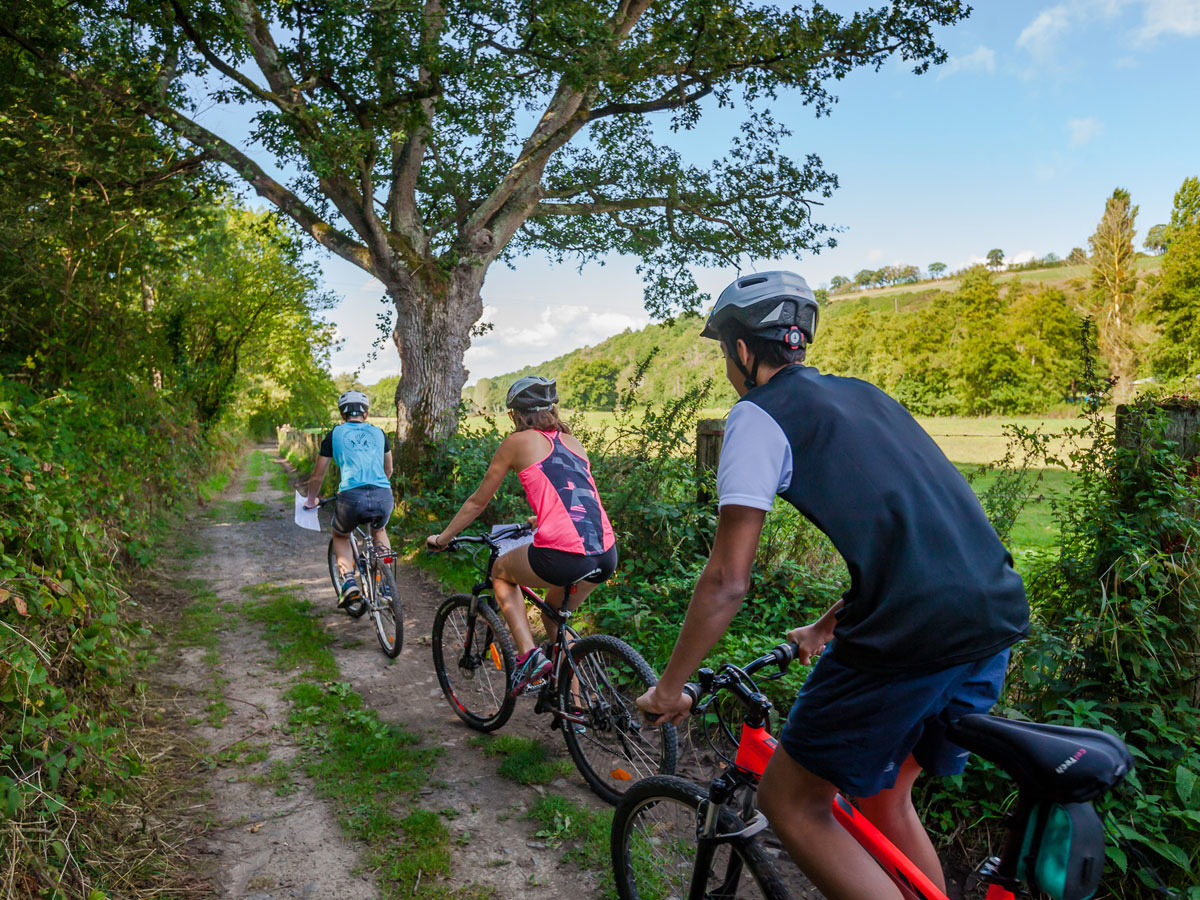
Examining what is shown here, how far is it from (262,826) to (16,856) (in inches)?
53.6

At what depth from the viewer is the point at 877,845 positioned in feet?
6.48

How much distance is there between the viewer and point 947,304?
7550 centimetres

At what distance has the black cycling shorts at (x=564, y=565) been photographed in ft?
13.4

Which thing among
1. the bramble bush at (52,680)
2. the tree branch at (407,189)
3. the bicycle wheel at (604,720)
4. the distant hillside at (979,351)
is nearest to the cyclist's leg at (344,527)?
the bramble bush at (52,680)

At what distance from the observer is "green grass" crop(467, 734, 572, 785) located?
435 centimetres

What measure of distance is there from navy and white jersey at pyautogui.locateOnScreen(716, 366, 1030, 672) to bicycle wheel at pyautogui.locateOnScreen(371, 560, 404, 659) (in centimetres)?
516

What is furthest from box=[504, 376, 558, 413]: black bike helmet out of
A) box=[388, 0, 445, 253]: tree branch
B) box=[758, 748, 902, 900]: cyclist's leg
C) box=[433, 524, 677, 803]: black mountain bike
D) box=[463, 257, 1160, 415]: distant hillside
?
box=[463, 257, 1160, 415]: distant hillside

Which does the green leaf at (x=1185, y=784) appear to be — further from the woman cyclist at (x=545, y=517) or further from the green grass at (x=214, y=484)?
the green grass at (x=214, y=484)

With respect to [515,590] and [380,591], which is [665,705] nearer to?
[515,590]

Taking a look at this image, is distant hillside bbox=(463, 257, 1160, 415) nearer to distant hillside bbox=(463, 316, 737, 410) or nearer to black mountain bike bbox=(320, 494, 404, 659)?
distant hillside bbox=(463, 316, 737, 410)

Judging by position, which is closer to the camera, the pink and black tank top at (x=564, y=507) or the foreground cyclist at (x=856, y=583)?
the foreground cyclist at (x=856, y=583)

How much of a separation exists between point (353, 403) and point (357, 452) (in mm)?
546

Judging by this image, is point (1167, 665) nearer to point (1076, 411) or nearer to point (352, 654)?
point (1076, 411)

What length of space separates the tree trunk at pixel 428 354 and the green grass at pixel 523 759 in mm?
8174
